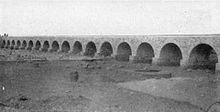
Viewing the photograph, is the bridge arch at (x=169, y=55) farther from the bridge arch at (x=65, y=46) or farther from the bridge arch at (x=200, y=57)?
the bridge arch at (x=65, y=46)

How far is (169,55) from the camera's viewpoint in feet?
82.0

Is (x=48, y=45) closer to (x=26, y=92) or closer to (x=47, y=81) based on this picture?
(x=47, y=81)

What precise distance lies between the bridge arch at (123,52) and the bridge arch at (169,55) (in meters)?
5.13

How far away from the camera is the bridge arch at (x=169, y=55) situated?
2407cm

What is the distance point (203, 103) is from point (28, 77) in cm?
963

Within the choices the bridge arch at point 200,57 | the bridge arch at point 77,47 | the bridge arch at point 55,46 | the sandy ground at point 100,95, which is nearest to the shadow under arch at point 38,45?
the bridge arch at point 55,46

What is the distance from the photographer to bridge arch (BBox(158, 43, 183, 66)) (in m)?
24.1

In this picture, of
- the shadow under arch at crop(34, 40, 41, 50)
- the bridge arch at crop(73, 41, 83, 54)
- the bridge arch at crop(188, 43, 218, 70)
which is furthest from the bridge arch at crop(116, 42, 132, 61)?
the shadow under arch at crop(34, 40, 41, 50)

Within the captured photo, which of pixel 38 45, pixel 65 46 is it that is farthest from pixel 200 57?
pixel 38 45

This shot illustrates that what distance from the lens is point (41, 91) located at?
1194 cm

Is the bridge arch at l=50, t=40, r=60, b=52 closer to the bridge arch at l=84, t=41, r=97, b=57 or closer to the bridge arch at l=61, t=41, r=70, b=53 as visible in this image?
the bridge arch at l=61, t=41, r=70, b=53

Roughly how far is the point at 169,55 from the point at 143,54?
3.09m

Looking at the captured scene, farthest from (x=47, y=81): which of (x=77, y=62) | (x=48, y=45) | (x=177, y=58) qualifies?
(x=48, y=45)

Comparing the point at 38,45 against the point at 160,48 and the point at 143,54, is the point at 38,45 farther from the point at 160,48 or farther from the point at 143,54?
the point at 160,48
